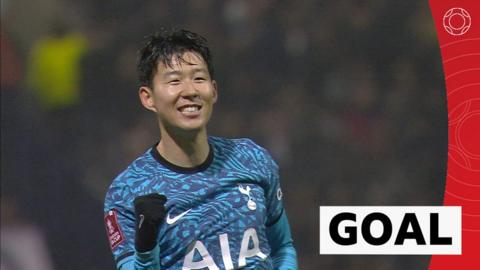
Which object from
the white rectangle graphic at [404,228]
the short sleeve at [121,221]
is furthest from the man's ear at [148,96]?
the white rectangle graphic at [404,228]

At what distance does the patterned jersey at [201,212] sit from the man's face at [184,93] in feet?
0.43

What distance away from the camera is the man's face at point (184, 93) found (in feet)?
9.22

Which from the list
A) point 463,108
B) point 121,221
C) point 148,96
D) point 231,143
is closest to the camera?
point 121,221

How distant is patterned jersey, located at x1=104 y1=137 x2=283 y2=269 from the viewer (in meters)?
2.74

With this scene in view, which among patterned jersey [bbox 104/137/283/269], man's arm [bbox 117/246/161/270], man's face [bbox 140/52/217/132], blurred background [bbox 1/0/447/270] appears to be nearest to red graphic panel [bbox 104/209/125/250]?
patterned jersey [bbox 104/137/283/269]

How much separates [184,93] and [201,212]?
33 centimetres

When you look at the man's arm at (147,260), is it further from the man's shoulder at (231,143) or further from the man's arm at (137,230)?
the man's shoulder at (231,143)

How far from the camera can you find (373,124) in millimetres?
4141

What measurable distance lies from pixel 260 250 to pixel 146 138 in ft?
4.76

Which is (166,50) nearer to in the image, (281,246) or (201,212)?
(201,212)

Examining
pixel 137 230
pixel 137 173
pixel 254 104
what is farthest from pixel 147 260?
pixel 254 104

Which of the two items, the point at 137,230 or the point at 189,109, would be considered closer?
the point at 137,230

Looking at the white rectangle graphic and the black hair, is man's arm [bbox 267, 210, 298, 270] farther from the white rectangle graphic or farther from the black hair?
the white rectangle graphic

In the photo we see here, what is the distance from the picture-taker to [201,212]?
9.18 feet
